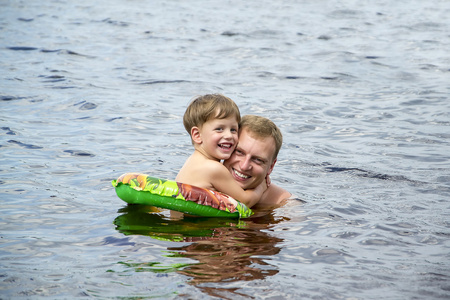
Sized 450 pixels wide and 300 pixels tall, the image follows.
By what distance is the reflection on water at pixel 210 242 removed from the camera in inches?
202

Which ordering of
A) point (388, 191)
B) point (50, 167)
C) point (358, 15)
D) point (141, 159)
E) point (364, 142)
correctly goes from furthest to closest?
point (358, 15)
point (364, 142)
point (141, 159)
point (50, 167)
point (388, 191)

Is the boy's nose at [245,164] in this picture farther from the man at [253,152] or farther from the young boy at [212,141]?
the young boy at [212,141]

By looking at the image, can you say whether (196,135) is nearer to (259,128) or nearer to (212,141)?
(212,141)

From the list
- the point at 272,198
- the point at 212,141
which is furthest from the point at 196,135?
the point at 272,198

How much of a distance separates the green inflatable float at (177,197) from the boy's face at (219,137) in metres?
0.47

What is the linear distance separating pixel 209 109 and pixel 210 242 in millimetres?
1518

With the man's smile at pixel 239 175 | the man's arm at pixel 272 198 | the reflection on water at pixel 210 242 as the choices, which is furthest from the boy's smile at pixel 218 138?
the man's arm at pixel 272 198

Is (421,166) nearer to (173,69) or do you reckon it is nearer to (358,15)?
(173,69)

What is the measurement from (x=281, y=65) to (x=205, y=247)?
39.8 feet

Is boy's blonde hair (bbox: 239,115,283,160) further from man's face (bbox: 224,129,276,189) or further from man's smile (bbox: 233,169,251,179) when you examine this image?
man's smile (bbox: 233,169,251,179)

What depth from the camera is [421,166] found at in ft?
30.0

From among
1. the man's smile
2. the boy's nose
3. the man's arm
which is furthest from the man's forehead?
the man's arm

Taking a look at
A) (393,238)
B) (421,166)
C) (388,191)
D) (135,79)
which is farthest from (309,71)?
(393,238)

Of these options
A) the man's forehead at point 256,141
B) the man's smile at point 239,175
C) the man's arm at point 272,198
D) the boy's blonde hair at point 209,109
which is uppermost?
the boy's blonde hair at point 209,109
